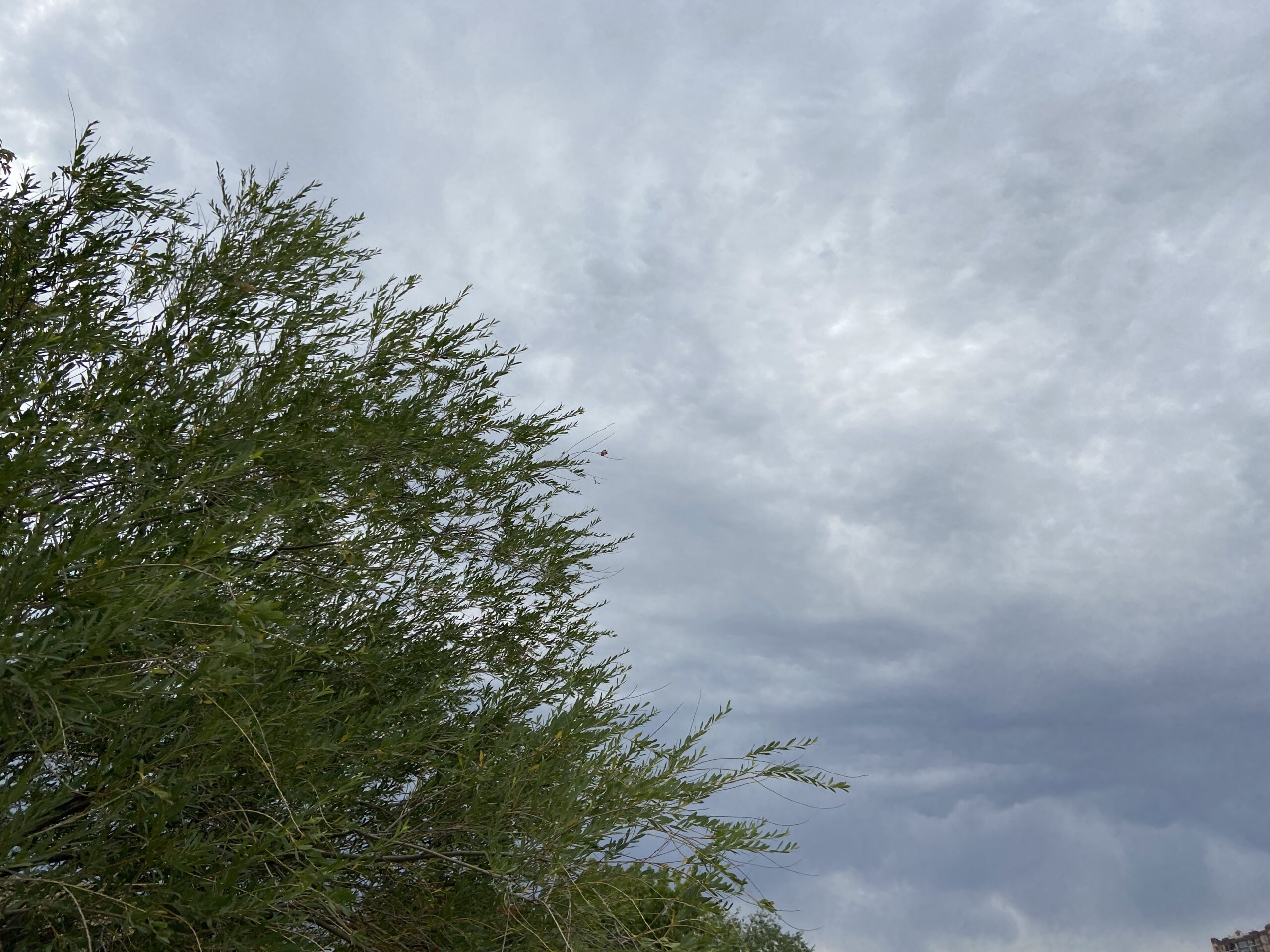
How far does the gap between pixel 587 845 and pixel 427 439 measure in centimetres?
345

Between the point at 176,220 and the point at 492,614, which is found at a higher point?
the point at 176,220

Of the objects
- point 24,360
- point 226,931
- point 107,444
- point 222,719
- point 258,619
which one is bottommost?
point 226,931

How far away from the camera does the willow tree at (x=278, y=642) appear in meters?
4.50

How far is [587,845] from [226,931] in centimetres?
194

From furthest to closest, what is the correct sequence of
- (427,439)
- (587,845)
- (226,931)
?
(427,439), (587,845), (226,931)

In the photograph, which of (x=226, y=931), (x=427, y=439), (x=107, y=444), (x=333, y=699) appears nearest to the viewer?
(x=226, y=931)

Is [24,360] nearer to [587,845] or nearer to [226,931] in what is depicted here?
[226,931]

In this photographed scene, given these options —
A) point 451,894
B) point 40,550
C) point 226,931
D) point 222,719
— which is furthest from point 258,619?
point 451,894

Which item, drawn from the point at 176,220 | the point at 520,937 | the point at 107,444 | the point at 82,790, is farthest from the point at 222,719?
the point at 176,220

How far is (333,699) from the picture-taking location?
6.15 m

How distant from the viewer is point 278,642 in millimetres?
5480

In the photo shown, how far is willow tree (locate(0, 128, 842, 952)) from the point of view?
4500 millimetres

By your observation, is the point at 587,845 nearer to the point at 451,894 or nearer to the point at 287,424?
the point at 451,894

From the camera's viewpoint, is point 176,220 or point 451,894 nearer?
A: point 451,894
